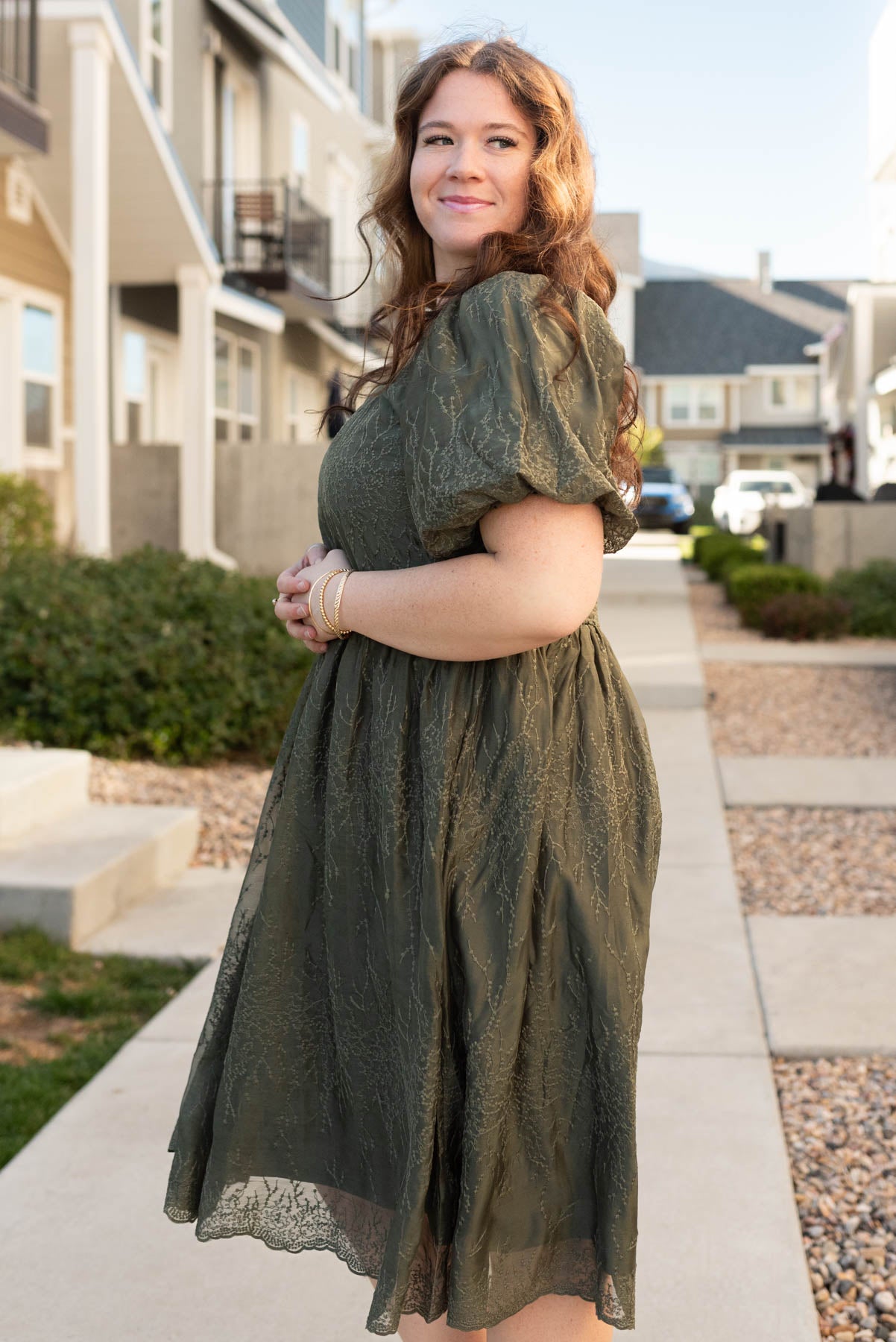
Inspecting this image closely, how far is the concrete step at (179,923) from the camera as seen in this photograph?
4.54 metres

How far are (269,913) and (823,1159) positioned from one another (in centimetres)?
193

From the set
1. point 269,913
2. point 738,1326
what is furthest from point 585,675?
point 738,1326

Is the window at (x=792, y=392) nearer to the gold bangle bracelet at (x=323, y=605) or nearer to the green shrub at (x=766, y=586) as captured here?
the green shrub at (x=766, y=586)

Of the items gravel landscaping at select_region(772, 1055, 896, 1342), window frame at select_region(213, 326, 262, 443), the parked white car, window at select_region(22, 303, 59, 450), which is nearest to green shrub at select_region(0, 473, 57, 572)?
window at select_region(22, 303, 59, 450)

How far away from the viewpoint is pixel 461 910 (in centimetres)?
161

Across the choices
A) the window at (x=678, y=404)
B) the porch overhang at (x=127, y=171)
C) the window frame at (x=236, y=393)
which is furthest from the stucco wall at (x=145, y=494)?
the window at (x=678, y=404)

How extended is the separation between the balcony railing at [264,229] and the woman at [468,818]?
15.1 metres

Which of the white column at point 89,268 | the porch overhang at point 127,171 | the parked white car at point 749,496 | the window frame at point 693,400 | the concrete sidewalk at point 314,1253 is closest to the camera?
the concrete sidewalk at point 314,1253

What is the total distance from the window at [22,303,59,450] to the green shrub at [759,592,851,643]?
264 inches

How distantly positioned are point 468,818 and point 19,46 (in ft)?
33.7

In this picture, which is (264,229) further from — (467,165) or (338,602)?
(338,602)

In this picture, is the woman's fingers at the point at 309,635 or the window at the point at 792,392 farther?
the window at the point at 792,392

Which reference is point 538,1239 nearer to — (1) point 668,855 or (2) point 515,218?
(2) point 515,218

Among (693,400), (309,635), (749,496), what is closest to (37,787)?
(309,635)
